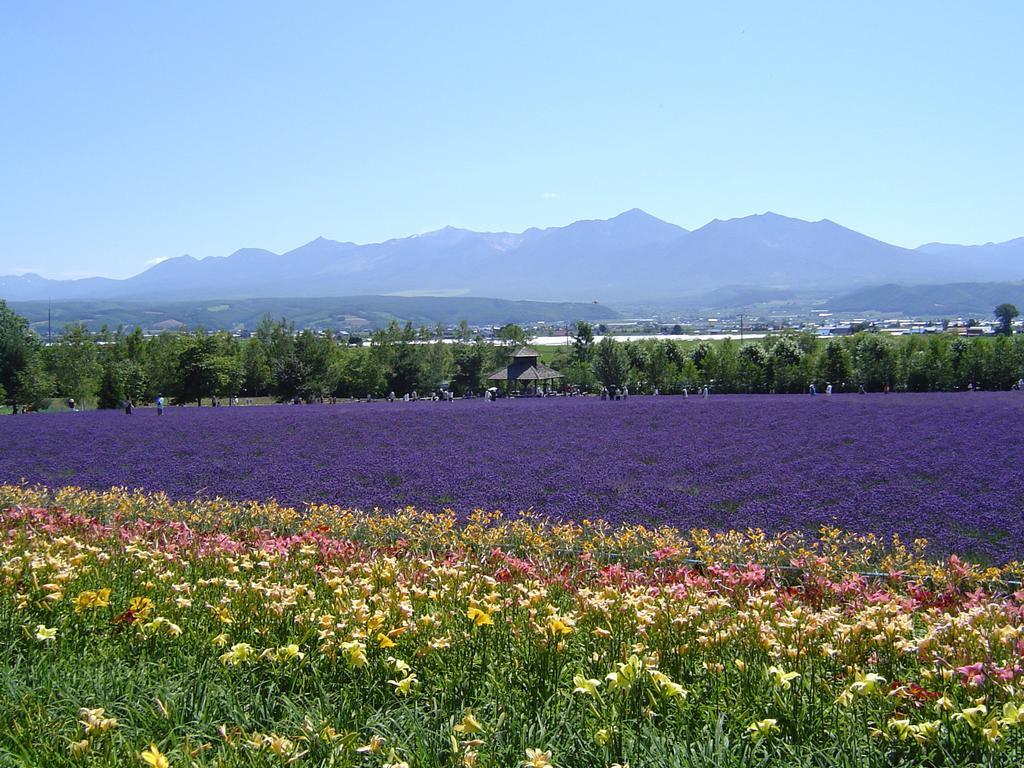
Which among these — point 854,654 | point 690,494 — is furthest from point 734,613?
point 690,494

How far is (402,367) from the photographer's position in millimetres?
56469

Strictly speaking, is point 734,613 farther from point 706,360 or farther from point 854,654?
point 706,360

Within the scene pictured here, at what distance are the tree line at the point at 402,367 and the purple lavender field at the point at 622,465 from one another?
87.4 ft

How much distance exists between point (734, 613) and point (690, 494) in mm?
5179

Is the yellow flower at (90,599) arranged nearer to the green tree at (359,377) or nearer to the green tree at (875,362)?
the green tree at (875,362)

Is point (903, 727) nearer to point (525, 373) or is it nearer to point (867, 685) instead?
point (867, 685)

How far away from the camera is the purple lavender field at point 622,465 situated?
8.45 meters

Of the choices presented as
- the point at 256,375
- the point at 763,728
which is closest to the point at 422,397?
the point at 256,375

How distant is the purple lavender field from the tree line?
26643 millimetres

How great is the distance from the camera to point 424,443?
51.5 ft

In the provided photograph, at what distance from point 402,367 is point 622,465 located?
45658 mm

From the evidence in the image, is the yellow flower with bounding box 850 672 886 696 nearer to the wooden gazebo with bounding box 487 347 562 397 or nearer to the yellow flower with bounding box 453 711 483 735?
the yellow flower with bounding box 453 711 483 735

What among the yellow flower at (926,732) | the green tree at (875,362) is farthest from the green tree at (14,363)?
the green tree at (875,362)

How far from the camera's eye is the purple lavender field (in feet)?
27.7
